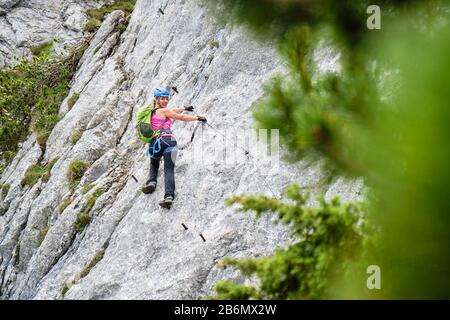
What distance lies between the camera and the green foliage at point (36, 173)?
17.9 m

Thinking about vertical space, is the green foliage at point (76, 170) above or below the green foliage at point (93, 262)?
above

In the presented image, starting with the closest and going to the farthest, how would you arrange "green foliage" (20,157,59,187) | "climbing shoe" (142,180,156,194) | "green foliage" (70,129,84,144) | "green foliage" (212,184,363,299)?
"green foliage" (212,184,363,299), "climbing shoe" (142,180,156,194), "green foliage" (20,157,59,187), "green foliage" (70,129,84,144)

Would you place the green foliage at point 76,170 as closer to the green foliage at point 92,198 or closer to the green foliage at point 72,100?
the green foliage at point 92,198

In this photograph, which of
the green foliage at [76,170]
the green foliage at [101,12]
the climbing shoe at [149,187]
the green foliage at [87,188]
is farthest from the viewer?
the green foliage at [101,12]

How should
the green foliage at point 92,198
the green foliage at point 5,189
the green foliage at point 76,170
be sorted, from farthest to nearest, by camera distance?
the green foliage at point 5,189 < the green foliage at point 76,170 < the green foliage at point 92,198

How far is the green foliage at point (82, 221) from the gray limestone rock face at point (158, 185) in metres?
0.06

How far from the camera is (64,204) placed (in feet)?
50.4

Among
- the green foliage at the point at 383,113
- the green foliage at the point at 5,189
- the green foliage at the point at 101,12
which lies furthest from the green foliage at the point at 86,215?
the green foliage at the point at 101,12

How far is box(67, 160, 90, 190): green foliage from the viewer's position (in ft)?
52.9

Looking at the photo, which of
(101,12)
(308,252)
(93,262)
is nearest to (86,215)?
(93,262)

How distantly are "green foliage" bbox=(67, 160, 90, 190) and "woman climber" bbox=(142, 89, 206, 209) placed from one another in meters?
4.32

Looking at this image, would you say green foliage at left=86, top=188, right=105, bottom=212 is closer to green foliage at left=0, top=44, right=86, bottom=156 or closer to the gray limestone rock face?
the gray limestone rock face

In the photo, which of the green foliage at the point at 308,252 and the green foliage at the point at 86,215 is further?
the green foliage at the point at 86,215

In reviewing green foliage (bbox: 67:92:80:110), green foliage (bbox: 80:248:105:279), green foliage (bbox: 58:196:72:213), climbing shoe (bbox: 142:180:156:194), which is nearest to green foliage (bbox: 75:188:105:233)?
green foliage (bbox: 58:196:72:213)
